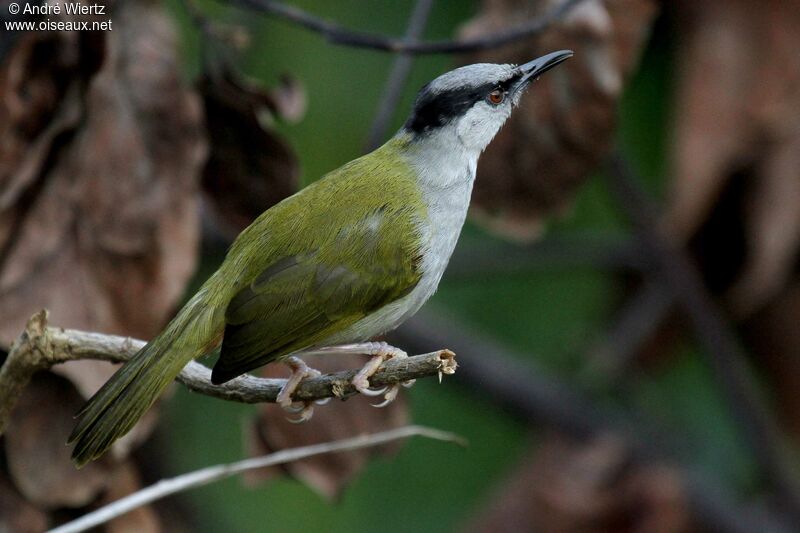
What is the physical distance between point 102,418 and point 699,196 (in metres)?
2.58

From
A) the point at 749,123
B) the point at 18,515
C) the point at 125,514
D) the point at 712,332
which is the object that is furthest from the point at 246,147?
the point at 712,332

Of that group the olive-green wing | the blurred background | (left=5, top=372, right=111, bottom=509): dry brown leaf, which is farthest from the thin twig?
(left=5, top=372, right=111, bottom=509): dry brown leaf

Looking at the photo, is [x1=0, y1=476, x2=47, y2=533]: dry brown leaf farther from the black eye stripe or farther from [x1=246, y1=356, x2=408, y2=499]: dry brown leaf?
the black eye stripe

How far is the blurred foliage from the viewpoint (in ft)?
19.9

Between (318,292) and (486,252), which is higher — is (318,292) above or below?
below

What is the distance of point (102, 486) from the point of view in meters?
3.51

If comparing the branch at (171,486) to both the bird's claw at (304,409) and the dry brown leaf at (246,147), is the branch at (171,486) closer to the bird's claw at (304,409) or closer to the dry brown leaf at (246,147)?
the bird's claw at (304,409)

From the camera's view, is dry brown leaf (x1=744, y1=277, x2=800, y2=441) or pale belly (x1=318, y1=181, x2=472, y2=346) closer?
pale belly (x1=318, y1=181, x2=472, y2=346)

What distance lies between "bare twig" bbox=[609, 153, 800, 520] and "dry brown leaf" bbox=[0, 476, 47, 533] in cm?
263

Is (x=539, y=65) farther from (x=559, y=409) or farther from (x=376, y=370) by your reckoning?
(x=559, y=409)

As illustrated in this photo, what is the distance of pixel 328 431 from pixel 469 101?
109 centimetres

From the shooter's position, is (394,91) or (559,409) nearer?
(394,91)

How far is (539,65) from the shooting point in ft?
12.5

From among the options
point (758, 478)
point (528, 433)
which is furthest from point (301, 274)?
point (758, 478)
